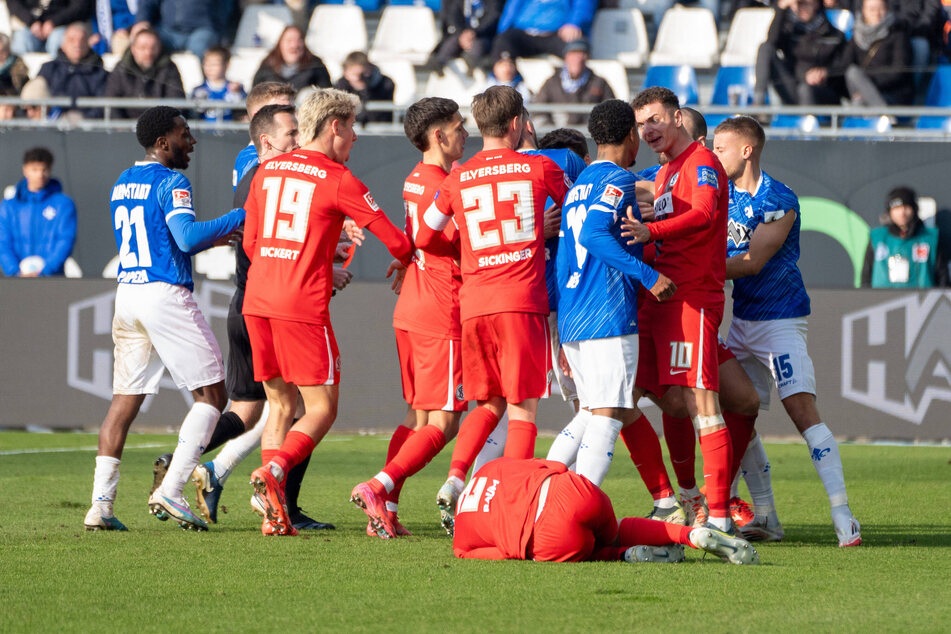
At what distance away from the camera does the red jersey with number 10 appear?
593cm

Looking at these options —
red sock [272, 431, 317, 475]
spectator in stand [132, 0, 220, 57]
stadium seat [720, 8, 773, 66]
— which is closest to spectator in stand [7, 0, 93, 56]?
spectator in stand [132, 0, 220, 57]

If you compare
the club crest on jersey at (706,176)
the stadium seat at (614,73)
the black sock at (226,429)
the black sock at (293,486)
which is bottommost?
the black sock at (293,486)

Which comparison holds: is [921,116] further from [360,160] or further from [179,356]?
[179,356]

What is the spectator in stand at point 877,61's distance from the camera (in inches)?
535

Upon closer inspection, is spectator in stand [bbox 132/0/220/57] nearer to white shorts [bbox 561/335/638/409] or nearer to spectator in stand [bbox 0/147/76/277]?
spectator in stand [bbox 0/147/76/277]

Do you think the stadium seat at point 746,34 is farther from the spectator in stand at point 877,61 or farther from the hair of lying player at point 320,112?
the hair of lying player at point 320,112

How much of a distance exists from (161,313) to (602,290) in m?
2.31

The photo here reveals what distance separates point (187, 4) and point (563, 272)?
1220 centimetres

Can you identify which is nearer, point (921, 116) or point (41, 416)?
point (41, 416)

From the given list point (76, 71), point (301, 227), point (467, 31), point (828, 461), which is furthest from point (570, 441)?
point (467, 31)

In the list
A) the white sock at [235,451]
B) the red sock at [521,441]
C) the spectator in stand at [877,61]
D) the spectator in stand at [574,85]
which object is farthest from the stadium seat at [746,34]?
the red sock at [521,441]

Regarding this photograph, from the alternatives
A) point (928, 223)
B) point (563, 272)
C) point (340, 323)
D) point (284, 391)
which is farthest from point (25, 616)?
point (928, 223)

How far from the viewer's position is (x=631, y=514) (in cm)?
715

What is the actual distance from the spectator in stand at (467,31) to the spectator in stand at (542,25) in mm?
166
